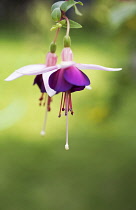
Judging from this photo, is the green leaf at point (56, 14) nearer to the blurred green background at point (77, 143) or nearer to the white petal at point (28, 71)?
the white petal at point (28, 71)

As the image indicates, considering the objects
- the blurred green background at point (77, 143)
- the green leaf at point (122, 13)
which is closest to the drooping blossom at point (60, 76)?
the green leaf at point (122, 13)

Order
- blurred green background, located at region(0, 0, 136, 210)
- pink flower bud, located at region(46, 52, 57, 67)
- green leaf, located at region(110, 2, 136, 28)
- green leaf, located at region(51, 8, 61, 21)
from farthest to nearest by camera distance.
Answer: blurred green background, located at region(0, 0, 136, 210) → green leaf, located at region(110, 2, 136, 28) → pink flower bud, located at region(46, 52, 57, 67) → green leaf, located at region(51, 8, 61, 21)

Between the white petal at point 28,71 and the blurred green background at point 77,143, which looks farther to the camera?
the blurred green background at point 77,143


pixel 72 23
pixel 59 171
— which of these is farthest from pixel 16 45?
pixel 72 23

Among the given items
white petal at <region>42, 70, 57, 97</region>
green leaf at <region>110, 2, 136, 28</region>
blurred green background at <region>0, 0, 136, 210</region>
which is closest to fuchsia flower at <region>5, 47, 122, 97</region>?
white petal at <region>42, 70, 57, 97</region>

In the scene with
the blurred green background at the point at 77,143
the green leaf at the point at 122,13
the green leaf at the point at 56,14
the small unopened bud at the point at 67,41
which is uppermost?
the green leaf at the point at 122,13

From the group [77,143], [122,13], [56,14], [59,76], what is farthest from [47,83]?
[77,143]

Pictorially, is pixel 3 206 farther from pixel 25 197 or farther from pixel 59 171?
pixel 59 171

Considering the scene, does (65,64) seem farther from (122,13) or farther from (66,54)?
(122,13)

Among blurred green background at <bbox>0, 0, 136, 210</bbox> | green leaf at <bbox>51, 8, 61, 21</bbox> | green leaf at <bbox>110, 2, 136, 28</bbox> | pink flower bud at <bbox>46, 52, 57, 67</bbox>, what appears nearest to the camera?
green leaf at <bbox>51, 8, 61, 21</bbox>

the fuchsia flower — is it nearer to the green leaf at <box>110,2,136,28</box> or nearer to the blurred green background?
the green leaf at <box>110,2,136,28</box>
